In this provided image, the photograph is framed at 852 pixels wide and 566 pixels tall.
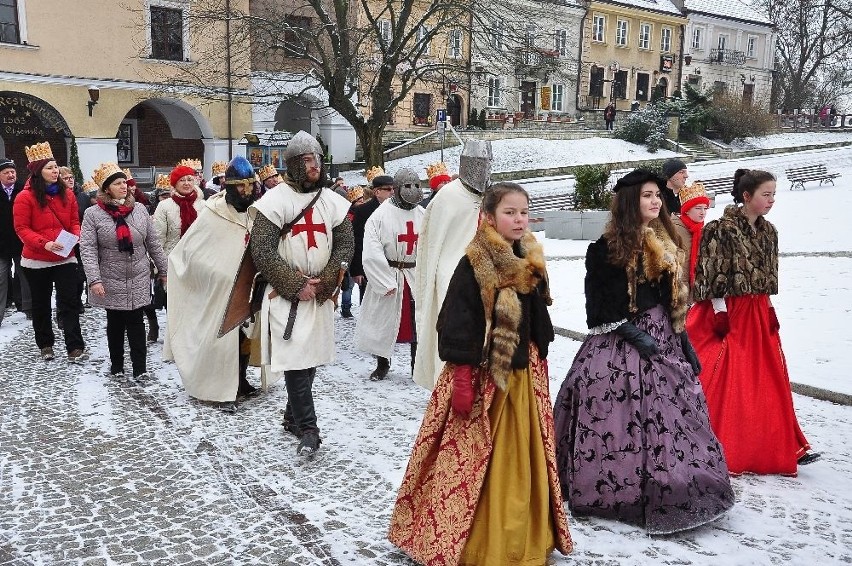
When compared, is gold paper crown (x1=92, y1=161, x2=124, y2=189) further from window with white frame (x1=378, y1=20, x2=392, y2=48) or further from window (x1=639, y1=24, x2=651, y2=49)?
window (x1=639, y1=24, x2=651, y2=49)

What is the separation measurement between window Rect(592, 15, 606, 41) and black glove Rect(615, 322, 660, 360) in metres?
44.6

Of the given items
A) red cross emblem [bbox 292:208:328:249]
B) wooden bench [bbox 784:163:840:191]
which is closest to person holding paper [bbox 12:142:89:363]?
red cross emblem [bbox 292:208:328:249]

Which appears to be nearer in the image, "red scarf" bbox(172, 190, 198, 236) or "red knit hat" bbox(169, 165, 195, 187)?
"red knit hat" bbox(169, 165, 195, 187)

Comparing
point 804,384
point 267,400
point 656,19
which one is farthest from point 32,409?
point 656,19

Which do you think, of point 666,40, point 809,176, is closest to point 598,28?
point 666,40

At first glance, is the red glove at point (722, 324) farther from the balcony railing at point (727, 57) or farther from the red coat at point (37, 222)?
the balcony railing at point (727, 57)

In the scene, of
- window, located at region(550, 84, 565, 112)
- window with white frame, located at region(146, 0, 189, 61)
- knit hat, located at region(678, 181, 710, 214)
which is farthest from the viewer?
window, located at region(550, 84, 565, 112)

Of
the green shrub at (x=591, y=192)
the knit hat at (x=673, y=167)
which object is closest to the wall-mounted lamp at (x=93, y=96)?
the green shrub at (x=591, y=192)

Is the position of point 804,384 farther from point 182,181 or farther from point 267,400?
point 182,181

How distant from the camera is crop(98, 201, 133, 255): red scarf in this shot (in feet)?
22.7

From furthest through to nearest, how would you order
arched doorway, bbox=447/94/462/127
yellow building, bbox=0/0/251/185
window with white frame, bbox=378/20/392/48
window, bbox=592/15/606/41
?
1. window, bbox=592/15/606/41
2. arched doorway, bbox=447/94/462/127
3. yellow building, bbox=0/0/251/185
4. window with white frame, bbox=378/20/392/48

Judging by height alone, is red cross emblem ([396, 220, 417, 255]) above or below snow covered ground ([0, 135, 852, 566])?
above

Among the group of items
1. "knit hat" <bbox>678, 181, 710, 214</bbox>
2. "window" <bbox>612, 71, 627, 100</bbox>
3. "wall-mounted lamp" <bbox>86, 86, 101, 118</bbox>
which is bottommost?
"knit hat" <bbox>678, 181, 710, 214</bbox>

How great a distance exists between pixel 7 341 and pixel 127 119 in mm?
21492
